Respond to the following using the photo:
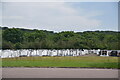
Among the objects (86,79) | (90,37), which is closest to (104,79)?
(86,79)

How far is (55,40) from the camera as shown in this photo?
52000 mm

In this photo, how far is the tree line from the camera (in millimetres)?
44781

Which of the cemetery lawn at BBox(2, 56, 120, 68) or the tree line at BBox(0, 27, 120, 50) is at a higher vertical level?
the tree line at BBox(0, 27, 120, 50)

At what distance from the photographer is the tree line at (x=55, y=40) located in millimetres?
44781

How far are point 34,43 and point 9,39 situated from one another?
4333 millimetres

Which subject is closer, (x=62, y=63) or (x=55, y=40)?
(x=62, y=63)

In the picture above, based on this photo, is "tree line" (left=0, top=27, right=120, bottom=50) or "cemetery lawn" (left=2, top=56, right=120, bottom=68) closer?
"cemetery lawn" (left=2, top=56, right=120, bottom=68)

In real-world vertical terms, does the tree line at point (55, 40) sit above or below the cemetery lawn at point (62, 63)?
above

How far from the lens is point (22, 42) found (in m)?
45.2

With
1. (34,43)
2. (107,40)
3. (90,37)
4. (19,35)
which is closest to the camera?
(34,43)

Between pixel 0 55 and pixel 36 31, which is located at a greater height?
pixel 36 31

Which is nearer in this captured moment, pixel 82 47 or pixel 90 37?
pixel 82 47

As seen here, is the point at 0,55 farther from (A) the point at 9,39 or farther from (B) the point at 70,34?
(B) the point at 70,34

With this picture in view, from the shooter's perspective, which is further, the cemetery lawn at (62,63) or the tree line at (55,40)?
the tree line at (55,40)
